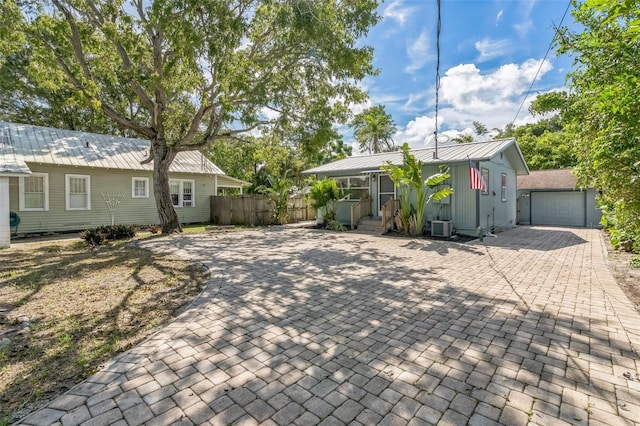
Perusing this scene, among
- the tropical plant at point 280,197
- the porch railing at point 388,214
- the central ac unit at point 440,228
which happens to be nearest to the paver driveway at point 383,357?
the central ac unit at point 440,228

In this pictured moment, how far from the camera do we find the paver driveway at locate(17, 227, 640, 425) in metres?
2.38

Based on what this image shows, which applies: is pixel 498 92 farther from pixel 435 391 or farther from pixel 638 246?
pixel 435 391

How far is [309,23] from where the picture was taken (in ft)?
28.3

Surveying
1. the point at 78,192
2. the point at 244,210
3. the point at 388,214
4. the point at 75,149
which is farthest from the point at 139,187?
the point at 388,214

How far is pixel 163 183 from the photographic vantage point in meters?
12.7

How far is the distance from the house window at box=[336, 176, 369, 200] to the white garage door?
36.1ft

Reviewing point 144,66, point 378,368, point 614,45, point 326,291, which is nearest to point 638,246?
point 614,45

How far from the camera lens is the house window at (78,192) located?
534 inches

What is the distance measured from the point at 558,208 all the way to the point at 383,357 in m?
20.1

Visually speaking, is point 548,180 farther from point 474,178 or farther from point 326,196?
point 326,196

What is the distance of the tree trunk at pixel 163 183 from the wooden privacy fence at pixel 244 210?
5104 millimetres

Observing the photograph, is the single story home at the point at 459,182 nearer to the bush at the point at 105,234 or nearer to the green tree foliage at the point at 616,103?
the green tree foliage at the point at 616,103

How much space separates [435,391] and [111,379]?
9.42ft

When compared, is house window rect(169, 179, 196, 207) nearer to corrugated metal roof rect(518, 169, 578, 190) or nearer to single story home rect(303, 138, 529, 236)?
single story home rect(303, 138, 529, 236)
